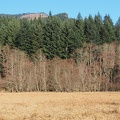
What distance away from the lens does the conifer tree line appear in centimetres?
9550

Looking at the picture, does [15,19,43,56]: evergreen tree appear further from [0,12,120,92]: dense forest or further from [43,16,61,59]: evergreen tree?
[43,16,61,59]: evergreen tree

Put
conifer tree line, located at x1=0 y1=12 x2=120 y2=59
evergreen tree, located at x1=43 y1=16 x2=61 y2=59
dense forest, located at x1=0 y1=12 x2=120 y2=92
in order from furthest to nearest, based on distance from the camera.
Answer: conifer tree line, located at x1=0 y1=12 x2=120 y2=59 → evergreen tree, located at x1=43 y1=16 x2=61 y2=59 → dense forest, located at x1=0 y1=12 x2=120 y2=92

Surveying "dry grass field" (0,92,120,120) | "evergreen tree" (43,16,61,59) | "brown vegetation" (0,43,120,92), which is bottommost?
"dry grass field" (0,92,120,120)

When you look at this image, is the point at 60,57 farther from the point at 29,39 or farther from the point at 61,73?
the point at 61,73

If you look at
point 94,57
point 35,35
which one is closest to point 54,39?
point 35,35

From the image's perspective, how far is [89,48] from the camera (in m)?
93.8

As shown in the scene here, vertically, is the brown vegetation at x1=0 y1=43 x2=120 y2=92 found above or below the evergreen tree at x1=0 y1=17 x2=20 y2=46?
below

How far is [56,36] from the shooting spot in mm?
99625

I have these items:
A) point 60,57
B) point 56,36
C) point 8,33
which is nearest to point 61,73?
point 60,57

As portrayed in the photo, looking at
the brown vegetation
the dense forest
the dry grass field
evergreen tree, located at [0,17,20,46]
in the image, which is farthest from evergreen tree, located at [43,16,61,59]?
the dry grass field

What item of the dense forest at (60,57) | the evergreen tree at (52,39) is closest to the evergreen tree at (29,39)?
the dense forest at (60,57)

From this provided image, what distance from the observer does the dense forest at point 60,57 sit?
3078 inches

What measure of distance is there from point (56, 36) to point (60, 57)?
8904 millimetres

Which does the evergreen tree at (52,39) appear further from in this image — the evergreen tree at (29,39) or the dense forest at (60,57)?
the evergreen tree at (29,39)
